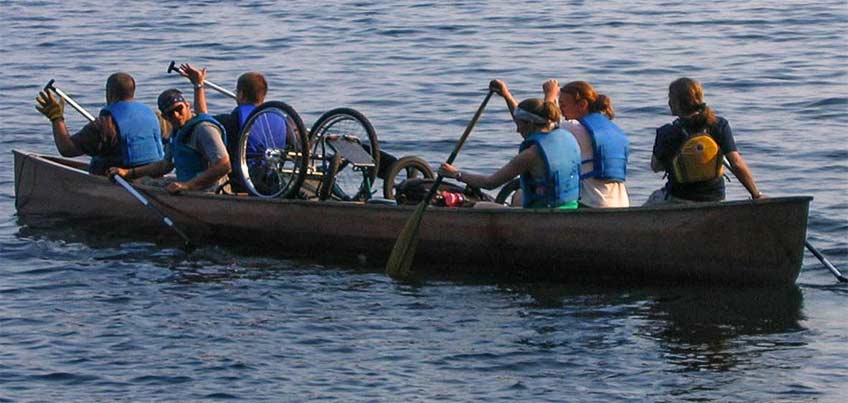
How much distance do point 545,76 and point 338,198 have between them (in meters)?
10.3

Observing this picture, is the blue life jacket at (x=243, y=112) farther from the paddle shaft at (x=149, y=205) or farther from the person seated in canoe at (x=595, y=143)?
the person seated in canoe at (x=595, y=143)

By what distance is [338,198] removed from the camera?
1450cm

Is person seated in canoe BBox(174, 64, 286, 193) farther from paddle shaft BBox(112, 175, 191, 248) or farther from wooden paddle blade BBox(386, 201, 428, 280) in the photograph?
wooden paddle blade BBox(386, 201, 428, 280)

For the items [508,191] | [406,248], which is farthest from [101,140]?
[508,191]

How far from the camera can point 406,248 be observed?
13.2 m

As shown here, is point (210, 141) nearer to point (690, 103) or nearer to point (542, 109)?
point (542, 109)

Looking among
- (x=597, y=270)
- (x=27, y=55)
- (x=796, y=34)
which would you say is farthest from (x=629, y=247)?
(x=27, y=55)

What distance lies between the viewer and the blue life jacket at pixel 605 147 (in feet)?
41.9

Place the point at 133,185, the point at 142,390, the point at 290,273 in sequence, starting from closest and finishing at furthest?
the point at 142,390 → the point at 290,273 → the point at 133,185

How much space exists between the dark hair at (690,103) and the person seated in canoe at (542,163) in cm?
81

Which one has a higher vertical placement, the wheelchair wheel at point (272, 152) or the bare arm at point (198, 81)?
the bare arm at point (198, 81)

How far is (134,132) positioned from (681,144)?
197 inches

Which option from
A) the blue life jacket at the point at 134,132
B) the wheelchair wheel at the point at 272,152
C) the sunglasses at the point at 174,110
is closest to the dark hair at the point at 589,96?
the wheelchair wheel at the point at 272,152

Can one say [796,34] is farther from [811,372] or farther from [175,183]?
[811,372]
